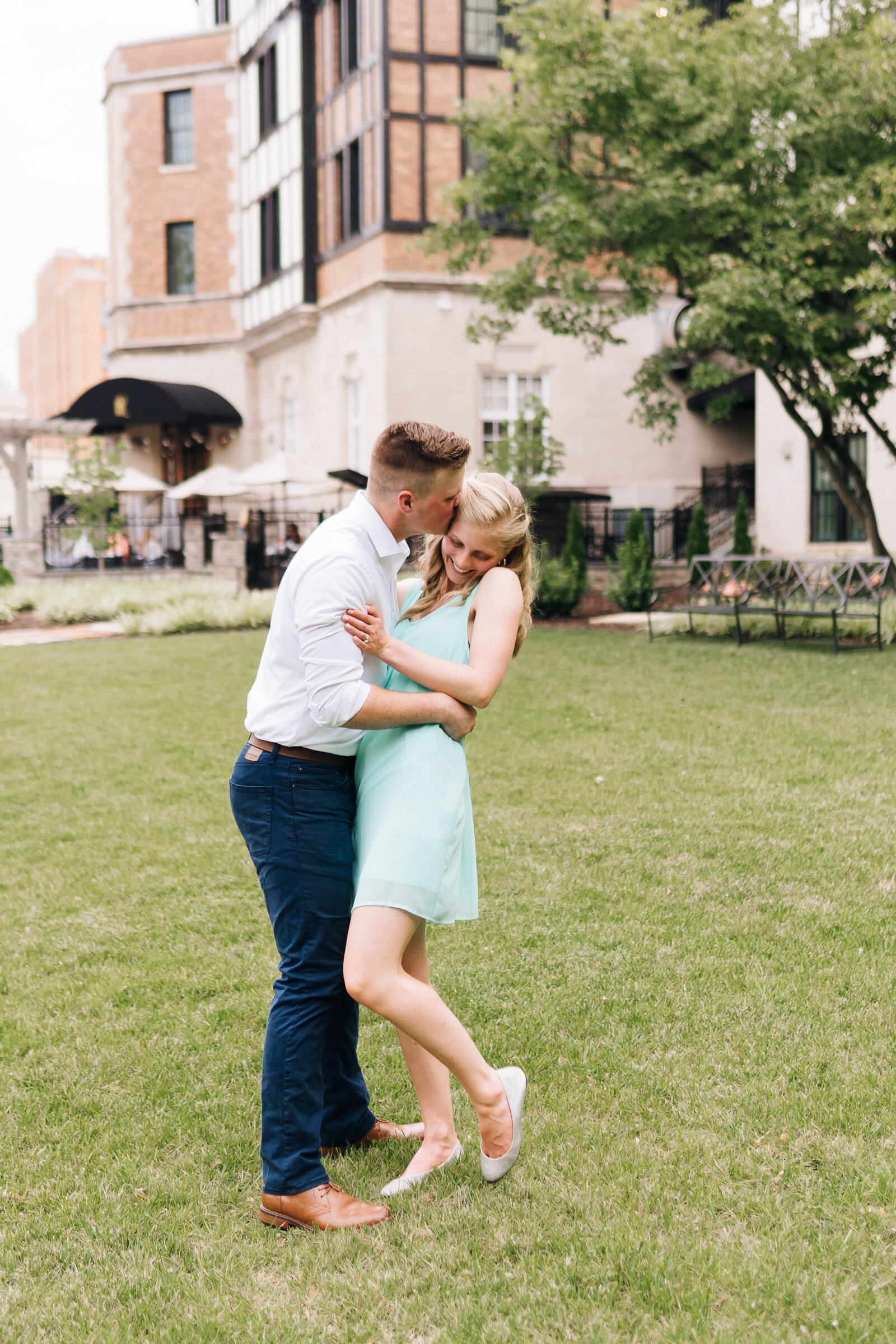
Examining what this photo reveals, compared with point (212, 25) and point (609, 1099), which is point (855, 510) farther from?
point (212, 25)

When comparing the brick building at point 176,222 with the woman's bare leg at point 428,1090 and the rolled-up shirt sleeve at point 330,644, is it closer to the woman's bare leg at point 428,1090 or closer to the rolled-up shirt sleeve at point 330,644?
the woman's bare leg at point 428,1090

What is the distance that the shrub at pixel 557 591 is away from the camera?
1966cm

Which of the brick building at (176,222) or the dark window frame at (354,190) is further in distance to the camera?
the brick building at (176,222)

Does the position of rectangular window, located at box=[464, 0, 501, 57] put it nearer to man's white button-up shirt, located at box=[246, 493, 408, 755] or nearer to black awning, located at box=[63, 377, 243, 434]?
black awning, located at box=[63, 377, 243, 434]

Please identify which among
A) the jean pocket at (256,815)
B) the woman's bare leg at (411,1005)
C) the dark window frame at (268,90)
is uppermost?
the dark window frame at (268,90)

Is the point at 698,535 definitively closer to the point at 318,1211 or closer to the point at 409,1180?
the point at 409,1180

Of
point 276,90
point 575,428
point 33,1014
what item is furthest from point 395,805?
point 276,90

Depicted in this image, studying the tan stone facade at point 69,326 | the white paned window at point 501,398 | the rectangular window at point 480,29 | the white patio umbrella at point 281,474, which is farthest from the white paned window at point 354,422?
the tan stone facade at point 69,326

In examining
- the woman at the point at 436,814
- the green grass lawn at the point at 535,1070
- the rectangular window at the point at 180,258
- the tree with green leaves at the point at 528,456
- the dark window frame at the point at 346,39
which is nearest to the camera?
the green grass lawn at the point at 535,1070

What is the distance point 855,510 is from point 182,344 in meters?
22.4

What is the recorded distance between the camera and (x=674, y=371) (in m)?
27.2

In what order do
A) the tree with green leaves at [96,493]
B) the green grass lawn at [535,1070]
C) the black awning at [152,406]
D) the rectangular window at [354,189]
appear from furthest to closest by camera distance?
1. the black awning at [152,406]
2. the tree with green leaves at [96,493]
3. the rectangular window at [354,189]
4. the green grass lawn at [535,1070]

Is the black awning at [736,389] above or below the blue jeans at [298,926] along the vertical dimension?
above

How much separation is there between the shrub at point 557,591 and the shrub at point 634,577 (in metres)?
1.14
